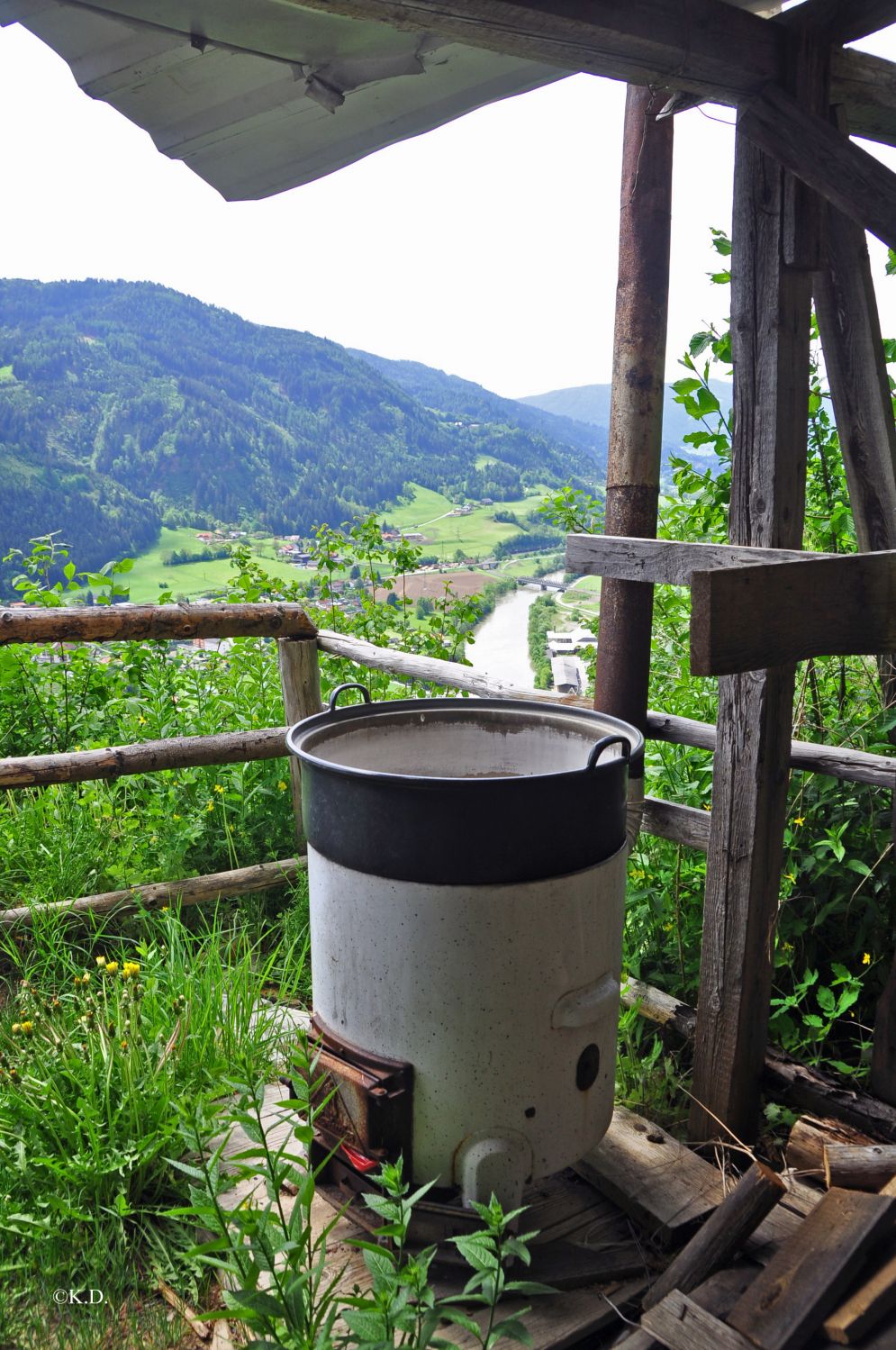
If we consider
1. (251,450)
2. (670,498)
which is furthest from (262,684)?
(251,450)

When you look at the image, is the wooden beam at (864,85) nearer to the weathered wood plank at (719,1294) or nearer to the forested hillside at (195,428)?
the weathered wood plank at (719,1294)

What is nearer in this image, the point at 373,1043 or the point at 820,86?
the point at 373,1043

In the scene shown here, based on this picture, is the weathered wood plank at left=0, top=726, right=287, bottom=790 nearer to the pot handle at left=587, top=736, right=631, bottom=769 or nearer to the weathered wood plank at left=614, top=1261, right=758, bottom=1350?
the pot handle at left=587, top=736, right=631, bottom=769

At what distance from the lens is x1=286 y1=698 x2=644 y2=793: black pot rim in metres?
1.69

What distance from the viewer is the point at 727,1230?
5.78 feet

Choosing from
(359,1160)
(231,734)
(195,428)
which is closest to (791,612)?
(359,1160)

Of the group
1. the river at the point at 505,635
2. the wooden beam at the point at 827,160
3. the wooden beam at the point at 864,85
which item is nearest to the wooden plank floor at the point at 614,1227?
the wooden beam at the point at 827,160

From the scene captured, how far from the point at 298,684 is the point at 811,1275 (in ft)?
8.90

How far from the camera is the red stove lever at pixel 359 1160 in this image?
6.02 feet

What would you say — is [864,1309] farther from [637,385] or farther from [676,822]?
[637,385]

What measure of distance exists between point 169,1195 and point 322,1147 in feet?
1.59

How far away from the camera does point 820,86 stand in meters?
2.05

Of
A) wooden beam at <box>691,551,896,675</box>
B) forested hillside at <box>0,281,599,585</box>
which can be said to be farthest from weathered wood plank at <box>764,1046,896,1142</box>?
forested hillside at <box>0,281,599,585</box>

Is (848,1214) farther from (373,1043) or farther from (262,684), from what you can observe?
(262,684)
